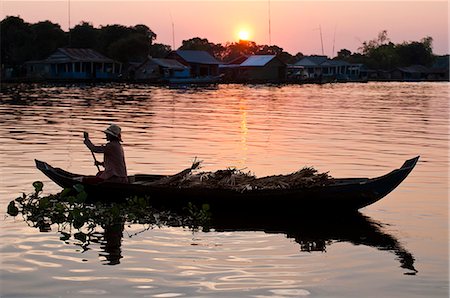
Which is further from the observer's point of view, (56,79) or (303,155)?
(56,79)

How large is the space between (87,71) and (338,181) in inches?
3383

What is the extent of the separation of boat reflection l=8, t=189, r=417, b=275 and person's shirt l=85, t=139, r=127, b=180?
0.57m

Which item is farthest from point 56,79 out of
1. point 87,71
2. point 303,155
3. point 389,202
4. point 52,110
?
point 389,202

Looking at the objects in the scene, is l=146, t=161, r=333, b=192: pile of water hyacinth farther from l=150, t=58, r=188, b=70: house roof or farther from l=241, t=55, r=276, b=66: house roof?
l=241, t=55, r=276, b=66: house roof

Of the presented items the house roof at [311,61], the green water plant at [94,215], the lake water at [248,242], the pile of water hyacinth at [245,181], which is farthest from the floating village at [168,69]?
the green water plant at [94,215]

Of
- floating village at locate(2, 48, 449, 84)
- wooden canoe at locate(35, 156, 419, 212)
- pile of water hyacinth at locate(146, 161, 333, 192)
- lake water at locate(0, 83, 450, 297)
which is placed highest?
floating village at locate(2, 48, 449, 84)

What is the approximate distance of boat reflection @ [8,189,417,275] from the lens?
428 inches

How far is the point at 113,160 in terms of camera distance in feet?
41.1

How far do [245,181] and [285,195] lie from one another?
911 millimetres

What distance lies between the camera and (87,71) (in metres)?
94.9

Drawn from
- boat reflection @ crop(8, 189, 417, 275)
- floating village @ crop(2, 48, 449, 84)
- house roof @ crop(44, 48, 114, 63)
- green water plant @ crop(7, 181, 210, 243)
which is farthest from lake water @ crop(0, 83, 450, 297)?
floating village @ crop(2, 48, 449, 84)

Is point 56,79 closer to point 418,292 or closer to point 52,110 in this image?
point 52,110

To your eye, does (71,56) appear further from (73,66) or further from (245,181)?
(245,181)

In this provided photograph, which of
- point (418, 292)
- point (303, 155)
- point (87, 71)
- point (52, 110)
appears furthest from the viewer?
point (87, 71)
